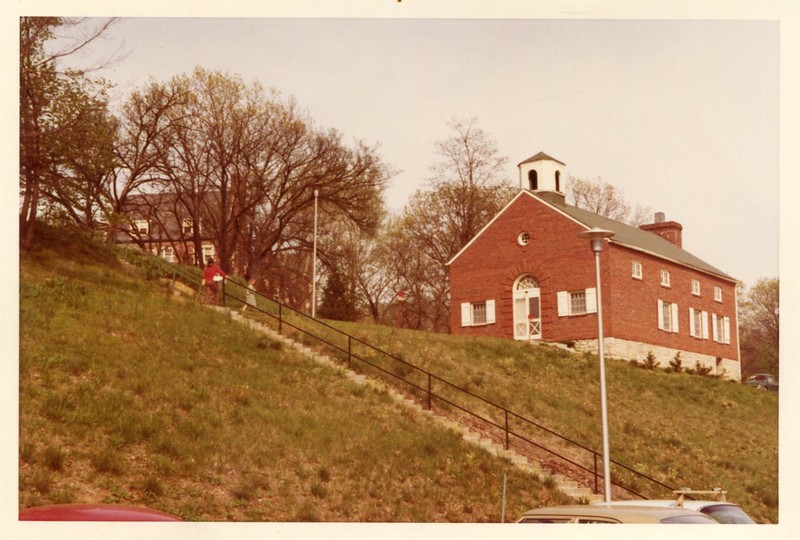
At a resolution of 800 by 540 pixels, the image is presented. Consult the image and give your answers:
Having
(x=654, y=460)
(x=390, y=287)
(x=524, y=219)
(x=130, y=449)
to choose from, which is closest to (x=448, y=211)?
(x=390, y=287)

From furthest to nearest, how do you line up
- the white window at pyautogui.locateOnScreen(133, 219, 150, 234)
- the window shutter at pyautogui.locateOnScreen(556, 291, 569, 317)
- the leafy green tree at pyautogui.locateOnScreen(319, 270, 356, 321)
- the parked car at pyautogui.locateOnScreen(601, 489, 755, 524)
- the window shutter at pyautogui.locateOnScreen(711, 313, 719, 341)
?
1. the leafy green tree at pyautogui.locateOnScreen(319, 270, 356, 321)
2. the window shutter at pyautogui.locateOnScreen(711, 313, 719, 341)
3. the white window at pyautogui.locateOnScreen(133, 219, 150, 234)
4. the window shutter at pyautogui.locateOnScreen(556, 291, 569, 317)
5. the parked car at pyautogui.locateOnScreen(601, 489, 755, 524)

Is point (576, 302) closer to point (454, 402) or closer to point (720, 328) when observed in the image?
point (720, 328)

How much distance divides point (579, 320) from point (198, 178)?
12.9 metres

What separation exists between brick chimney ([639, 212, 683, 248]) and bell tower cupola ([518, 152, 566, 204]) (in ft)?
9.81

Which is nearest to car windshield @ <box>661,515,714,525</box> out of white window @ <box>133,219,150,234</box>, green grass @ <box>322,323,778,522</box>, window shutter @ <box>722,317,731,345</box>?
green grass @ <box>322,323,778,522</box>

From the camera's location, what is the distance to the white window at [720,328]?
31.9 m

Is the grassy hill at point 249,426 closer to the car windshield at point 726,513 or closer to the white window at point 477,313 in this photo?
the car windshield at point 726,513

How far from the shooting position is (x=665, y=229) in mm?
29766

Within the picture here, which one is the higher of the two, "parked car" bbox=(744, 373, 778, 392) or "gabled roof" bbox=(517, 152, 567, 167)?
"gabled roof" bbox=(517, 152, 567, 167)

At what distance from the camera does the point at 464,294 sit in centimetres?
3150

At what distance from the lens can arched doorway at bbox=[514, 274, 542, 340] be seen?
29812 millimetres

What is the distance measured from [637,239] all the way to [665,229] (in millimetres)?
1134

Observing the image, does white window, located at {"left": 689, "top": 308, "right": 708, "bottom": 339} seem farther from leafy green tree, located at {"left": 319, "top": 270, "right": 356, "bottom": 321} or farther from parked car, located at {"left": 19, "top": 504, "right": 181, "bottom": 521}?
parked car, located at {"left": 19, "top": 504, "right": 181, "bottom": 521}

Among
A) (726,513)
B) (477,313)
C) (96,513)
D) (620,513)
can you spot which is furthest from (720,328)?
(96,513)
